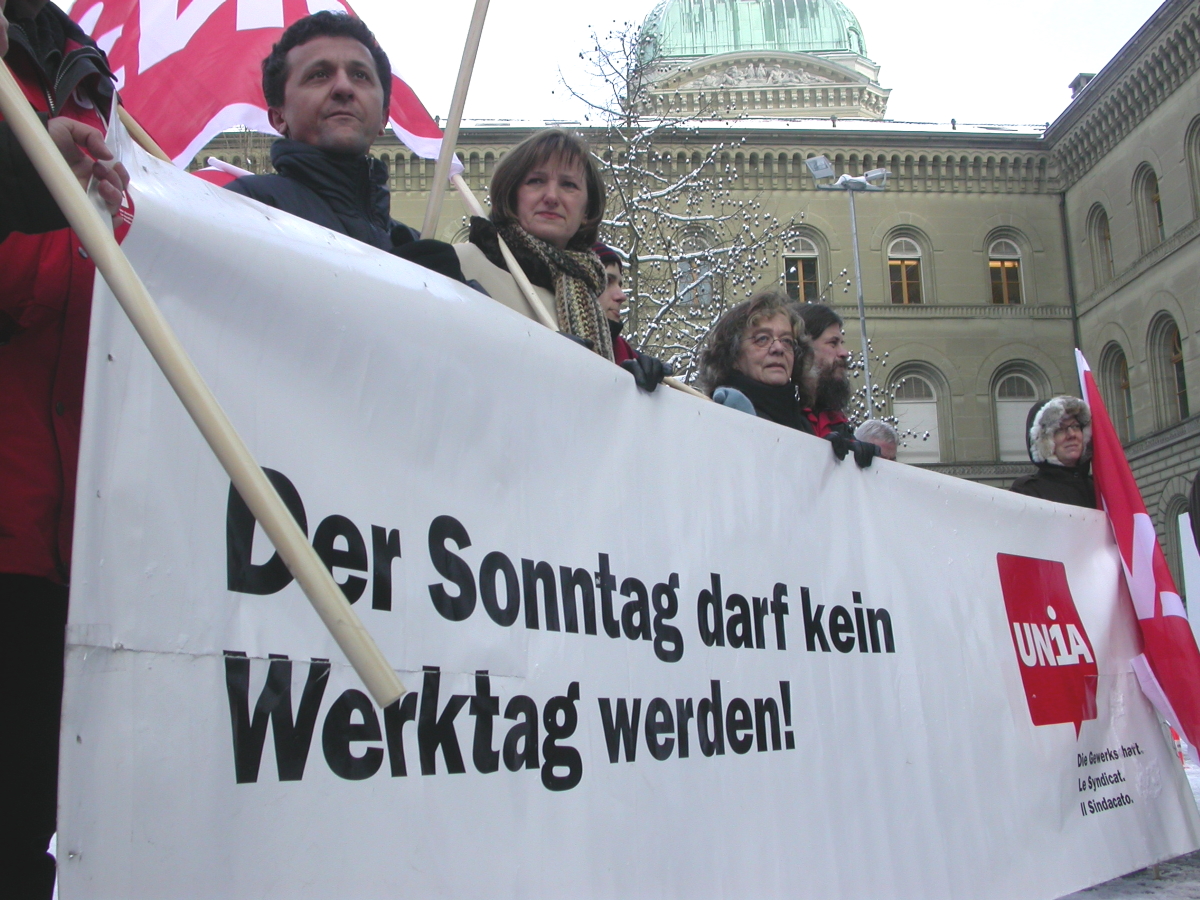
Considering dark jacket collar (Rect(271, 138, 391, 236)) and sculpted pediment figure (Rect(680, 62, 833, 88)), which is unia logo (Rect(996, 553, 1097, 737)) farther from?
sculpted pediment figure (Rect(680, 62, 833, 88))

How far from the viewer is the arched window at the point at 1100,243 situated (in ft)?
93.4

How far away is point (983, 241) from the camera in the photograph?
29984 mm

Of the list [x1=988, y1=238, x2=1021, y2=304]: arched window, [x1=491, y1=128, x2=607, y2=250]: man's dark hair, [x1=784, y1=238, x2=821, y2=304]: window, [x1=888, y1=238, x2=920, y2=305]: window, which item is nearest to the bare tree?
[x1=784, y1=238, x2=821, y2=304]: window

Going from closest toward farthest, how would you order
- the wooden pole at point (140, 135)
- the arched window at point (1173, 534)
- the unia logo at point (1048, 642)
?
the wooden pole at point (140, 135), the unia logo at point (1048, 642), the arched window at point (1173, 534)

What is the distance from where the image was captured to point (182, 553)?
1.47 metres

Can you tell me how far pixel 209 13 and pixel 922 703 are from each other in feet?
10.1

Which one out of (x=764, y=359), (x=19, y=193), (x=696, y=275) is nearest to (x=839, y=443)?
(x=764, y=359)

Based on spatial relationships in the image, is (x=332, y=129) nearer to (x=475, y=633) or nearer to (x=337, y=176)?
(x=337, y=176)

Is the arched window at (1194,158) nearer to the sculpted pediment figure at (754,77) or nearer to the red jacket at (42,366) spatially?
the sculpted pediment figure at (754,77)

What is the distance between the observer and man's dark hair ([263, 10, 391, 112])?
2.50 m

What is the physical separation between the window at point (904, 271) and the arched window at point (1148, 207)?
17.8 ft

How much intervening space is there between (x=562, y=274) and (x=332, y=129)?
674mm

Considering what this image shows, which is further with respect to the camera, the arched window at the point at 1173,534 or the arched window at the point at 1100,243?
the arched window at the point at 1100,243

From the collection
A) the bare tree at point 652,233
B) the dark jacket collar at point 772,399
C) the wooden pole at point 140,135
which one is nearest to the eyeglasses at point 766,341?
the dark jacket collar at point 772,399
